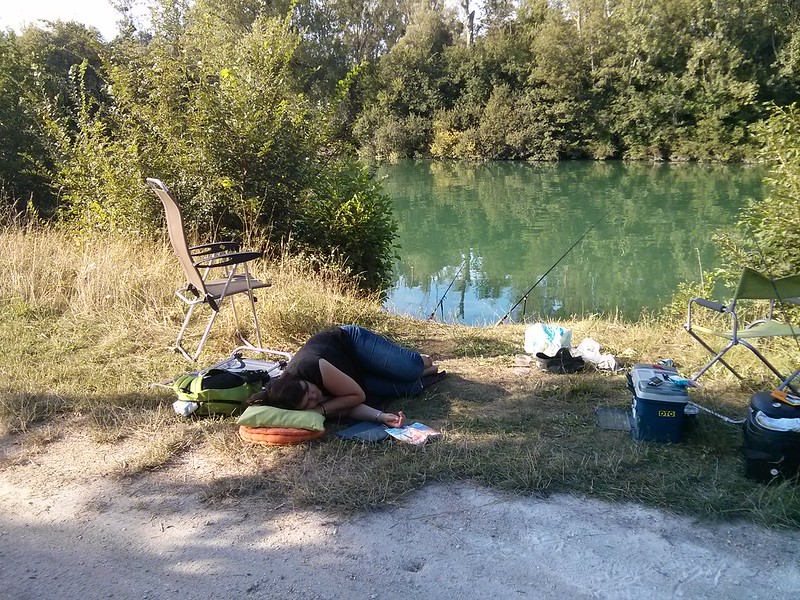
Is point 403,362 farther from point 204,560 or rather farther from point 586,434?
point 204,560

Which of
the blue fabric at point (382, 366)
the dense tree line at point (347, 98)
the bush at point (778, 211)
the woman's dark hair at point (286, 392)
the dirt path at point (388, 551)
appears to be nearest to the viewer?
the dirt path at point (388, 551)

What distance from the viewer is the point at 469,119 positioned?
1369 inches

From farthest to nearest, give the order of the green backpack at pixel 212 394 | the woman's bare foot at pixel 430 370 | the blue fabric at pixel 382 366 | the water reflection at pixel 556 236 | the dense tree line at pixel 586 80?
the dense tree line at pixel 586 80 < the water reflection at pixel 556 236 < the woman's bare foot at pixel 430 370 < the blue fabric at pixel 382 366 < the green backpack at pixel 212 394

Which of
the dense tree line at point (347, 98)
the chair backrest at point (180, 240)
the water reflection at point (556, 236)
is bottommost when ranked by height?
the water reflection at point (556, 236)

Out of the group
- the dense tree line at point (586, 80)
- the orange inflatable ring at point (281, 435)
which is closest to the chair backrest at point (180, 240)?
the orange inflatable ring at point (281, 435)

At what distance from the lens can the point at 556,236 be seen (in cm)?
1453

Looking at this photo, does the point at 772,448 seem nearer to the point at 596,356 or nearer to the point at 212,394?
the point at 596,356

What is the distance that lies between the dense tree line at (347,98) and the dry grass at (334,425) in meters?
1.70

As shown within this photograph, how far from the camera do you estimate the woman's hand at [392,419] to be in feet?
9.84

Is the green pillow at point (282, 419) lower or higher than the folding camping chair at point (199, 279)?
lower

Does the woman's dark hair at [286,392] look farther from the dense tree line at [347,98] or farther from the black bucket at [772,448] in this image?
the dense tree line at [347,98]

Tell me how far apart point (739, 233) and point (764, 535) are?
5.30m

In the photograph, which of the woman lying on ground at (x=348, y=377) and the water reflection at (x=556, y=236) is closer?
the woman lying on ground at (x=348, y=377)

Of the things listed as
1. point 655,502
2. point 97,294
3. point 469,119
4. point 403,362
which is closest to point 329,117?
point 97,294
